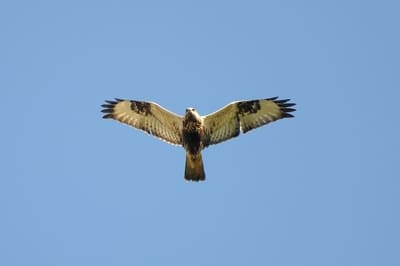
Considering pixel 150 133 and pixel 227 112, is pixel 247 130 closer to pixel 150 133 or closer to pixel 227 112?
pixel 227 112

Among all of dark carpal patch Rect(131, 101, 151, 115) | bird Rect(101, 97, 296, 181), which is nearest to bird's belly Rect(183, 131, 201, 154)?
bird Rect(101, 97, 296, 181)

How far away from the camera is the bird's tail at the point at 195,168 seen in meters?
20.0

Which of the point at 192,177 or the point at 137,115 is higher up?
the point at 137,115

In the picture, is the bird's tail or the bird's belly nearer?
the bird's tail

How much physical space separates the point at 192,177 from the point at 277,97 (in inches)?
97.2

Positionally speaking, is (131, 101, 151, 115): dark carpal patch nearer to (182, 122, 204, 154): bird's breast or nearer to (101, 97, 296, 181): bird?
(101, 97, 296, 181): bird

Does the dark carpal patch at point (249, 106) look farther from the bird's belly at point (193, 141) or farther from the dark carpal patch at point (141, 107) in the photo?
the dark carpal patch at point (141, 107)

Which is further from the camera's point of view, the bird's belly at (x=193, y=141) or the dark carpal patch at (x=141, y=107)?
the dark carpal patch at (x=141, y=107)

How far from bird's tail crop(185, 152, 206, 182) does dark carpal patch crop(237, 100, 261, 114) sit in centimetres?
131

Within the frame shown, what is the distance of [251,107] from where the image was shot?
66.4 feet

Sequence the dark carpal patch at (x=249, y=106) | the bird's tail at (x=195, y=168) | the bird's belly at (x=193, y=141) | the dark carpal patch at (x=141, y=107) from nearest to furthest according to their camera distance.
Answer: the bird's tail at (x=195, y=168) < the bird's belly at (x=193, y=141) < the dark carpal patch at (x=249, y=106) < the dark carpal patch at (x=141, y=107)

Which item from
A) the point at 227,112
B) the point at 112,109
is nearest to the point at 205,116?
the point at 227,112

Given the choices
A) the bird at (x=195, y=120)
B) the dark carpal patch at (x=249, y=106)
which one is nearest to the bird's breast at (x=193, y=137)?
the bird at (x=195, y=120)

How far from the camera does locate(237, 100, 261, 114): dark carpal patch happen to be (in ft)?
66.3
